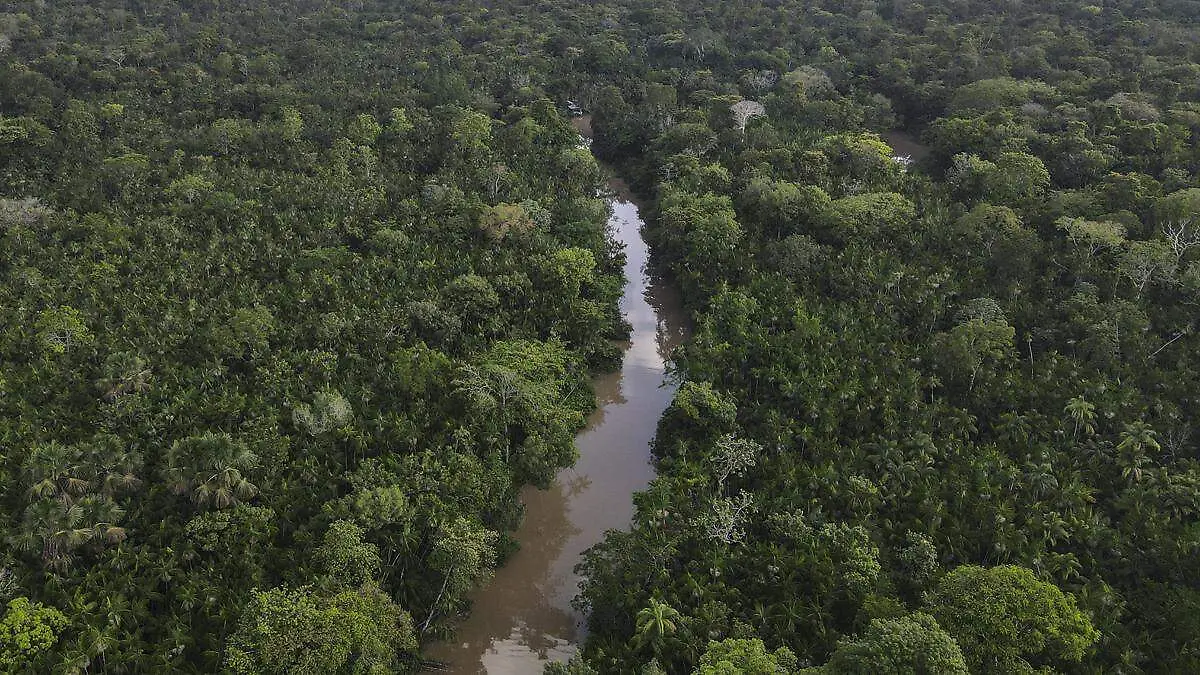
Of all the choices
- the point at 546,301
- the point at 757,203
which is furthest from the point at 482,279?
the point at 757,203

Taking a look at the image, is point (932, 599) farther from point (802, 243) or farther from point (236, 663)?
point (802, 243)

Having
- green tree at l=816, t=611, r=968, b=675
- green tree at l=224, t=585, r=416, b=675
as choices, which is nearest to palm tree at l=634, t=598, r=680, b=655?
green tree at l=816, t=611, r=968, b=675

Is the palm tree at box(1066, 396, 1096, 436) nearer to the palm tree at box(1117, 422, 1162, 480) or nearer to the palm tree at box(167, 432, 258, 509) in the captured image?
the palm tree at box(1117, 422, 1162, 480)

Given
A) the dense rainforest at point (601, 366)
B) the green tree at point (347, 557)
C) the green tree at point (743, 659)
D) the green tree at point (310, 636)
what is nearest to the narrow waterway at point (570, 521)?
the dense rainforest at point (601, 366)

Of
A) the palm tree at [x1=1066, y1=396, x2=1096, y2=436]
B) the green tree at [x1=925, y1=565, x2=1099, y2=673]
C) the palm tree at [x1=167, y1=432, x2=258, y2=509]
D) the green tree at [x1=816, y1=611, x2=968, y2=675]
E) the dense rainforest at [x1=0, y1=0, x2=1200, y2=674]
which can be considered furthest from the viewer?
the palm tree at [x1=1066, y1=396, x2=1096, y2=436]

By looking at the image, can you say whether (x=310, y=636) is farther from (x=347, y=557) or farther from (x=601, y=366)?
(x=601, y=366)

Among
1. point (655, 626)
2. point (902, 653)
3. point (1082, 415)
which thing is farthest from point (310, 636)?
point (1082, 415)
